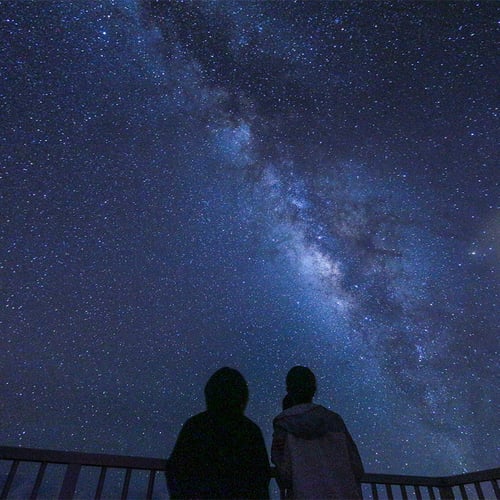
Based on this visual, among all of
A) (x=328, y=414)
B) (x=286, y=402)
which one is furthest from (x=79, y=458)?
(x=328, y=414)

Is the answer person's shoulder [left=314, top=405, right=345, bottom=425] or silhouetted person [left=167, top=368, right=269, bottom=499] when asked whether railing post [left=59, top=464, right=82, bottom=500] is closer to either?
silhouetted person [left=167, top=368, right=269, bottom=499]

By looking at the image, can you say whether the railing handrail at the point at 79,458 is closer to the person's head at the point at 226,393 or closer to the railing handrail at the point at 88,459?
the railing handrail at the point at 88,459

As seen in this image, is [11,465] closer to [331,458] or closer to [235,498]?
[235,498]

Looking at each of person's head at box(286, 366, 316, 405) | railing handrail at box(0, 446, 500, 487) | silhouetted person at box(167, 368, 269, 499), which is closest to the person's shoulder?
person's head at box(286, 366, 316, 405)

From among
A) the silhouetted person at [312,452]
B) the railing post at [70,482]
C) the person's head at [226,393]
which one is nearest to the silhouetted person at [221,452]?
the person's head at [226,393]

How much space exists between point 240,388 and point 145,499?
1.26 metres

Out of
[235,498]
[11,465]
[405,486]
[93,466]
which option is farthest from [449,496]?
[11,465]

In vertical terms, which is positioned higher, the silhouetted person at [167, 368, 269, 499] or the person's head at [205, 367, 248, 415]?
the person's head at [205, 367, 248, 415]

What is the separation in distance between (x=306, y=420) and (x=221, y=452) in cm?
78

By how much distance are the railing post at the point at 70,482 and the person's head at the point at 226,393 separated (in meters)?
1.07

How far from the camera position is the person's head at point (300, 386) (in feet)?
8.24

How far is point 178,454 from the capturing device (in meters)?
1.80

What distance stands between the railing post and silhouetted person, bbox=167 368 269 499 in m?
0.84

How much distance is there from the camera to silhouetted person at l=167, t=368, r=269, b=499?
5.62 ft
